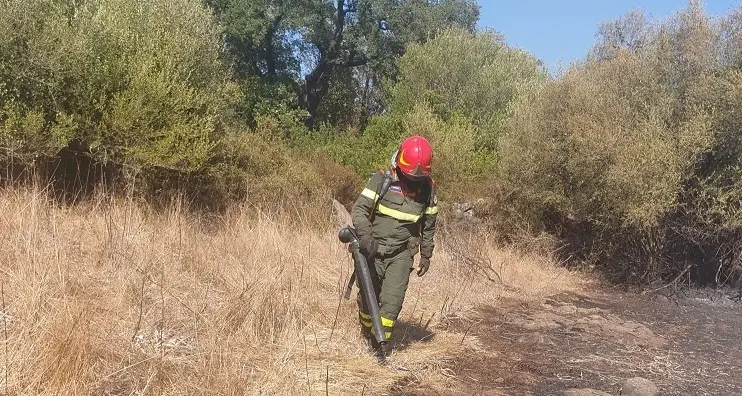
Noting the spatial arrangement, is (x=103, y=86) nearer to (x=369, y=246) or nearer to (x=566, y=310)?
(x=369, y=246)

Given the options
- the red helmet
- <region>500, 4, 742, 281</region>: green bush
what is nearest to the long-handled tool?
the red helmet

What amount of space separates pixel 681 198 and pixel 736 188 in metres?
0.81

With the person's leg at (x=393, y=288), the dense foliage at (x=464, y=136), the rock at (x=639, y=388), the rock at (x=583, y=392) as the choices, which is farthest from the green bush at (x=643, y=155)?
the person's leg at (x=393, y=288)

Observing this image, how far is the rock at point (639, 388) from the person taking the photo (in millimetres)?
5242

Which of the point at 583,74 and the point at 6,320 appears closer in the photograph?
the point at 6,320

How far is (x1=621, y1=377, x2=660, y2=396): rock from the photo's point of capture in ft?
17.2

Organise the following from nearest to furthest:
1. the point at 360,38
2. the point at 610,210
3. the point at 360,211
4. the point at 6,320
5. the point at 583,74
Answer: the point at 6,320
the point at 360,211
the point at 610,210
the point at 583,74
the point at 360,38

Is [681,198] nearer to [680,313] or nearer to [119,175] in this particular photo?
[680,313]

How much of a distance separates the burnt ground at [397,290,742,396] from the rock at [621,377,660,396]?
0.07 meters

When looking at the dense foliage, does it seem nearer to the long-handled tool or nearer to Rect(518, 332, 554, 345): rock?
Rect(518, 332, 554, 345): rock

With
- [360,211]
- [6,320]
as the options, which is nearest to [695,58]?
[360,211]

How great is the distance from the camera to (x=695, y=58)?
1124 cm

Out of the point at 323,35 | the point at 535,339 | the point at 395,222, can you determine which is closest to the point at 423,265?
the point at 395,222

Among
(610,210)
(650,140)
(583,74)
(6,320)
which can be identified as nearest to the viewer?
(6,320)
